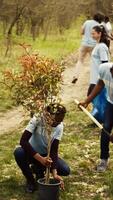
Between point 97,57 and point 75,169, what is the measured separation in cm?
277

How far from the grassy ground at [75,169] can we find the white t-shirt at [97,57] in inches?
39.8

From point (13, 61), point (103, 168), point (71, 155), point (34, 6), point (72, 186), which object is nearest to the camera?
point (72, 186)

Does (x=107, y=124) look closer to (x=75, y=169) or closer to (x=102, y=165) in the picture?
(x=102, y=165)

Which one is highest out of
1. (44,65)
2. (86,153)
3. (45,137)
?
(44,65)

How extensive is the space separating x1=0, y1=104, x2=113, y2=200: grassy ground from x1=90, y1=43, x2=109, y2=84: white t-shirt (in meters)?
1.01

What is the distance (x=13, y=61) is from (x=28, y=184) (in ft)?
44.9

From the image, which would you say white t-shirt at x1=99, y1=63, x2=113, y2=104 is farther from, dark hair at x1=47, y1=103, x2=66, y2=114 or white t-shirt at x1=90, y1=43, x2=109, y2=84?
white t-shirt at x1=90, y1=43, x2=109, y2=84

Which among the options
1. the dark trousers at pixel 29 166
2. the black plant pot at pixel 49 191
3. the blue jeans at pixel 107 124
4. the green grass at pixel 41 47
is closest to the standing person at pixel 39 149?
the dark trousers at pixel 29 166

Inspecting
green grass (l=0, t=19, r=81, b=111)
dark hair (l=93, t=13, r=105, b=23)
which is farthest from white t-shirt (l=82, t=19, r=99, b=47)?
dark hair (l=93, t=13, r=105, b=23)

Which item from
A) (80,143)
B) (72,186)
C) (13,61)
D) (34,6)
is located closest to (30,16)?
(34,6)

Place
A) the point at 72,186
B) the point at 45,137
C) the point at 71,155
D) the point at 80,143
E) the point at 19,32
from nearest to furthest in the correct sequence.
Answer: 1. the point at 45,137
2. the point at 72,186
3. the point at 71,155
4. the point at 80,143
5. the point at 19,32

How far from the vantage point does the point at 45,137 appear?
6.83 m

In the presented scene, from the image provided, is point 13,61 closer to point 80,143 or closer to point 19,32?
point 80,143

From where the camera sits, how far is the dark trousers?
22.5 ft
